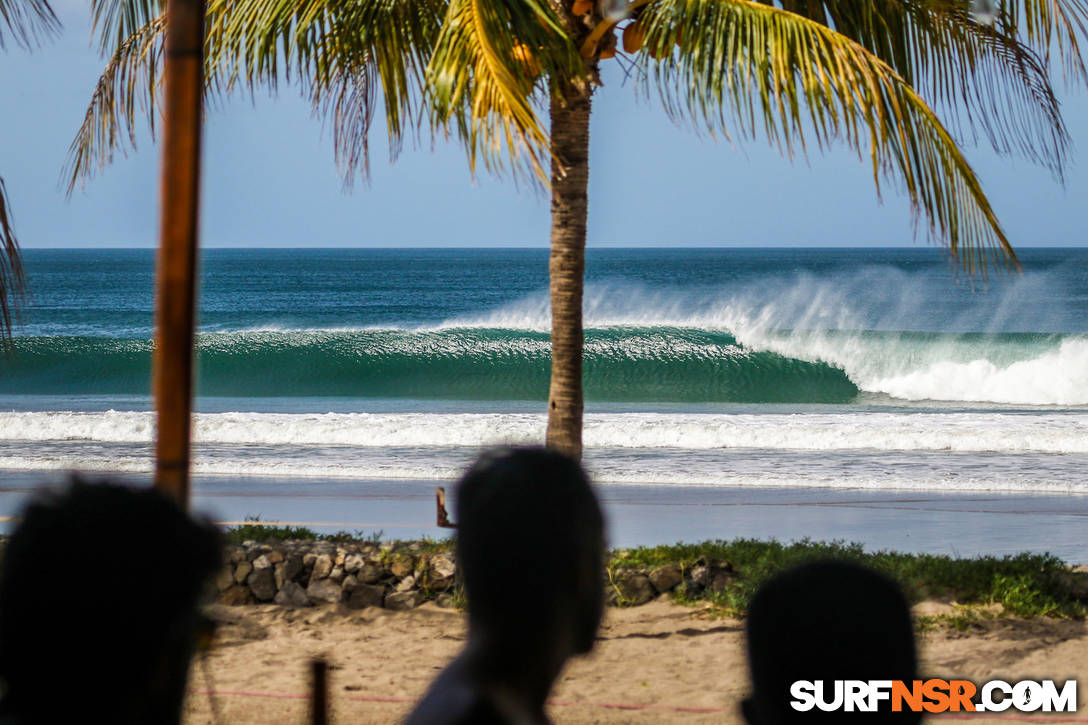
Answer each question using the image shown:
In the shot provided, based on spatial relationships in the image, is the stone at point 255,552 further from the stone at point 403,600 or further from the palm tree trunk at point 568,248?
the palm tree trunk at point 568,248

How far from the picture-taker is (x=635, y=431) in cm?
1399

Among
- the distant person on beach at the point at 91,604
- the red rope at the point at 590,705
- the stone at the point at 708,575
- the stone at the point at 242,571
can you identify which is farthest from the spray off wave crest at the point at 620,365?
the distant person on beach at the point at 91,604

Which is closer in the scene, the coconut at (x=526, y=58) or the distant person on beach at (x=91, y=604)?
the distant person on beach at (x=91, y=604)

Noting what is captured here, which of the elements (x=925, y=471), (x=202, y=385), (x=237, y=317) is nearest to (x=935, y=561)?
(x=925, y=471)

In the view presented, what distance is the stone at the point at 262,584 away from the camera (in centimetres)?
614

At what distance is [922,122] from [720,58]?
36.8 inches

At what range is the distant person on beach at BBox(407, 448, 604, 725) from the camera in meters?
1.10

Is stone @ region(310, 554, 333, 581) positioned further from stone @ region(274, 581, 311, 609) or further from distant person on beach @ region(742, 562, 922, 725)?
distant person on beach @ region(742, 562, 922, 725)

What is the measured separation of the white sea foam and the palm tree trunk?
286 inches

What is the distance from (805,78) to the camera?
15.3 feet

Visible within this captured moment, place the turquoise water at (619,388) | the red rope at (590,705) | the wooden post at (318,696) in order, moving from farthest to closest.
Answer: the turquoise water at (619,388)
the red rope at (590,705)
the wooden post at (318,696)

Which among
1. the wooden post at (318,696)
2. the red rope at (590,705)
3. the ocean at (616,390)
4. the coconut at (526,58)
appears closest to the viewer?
the wooden post at (318,696)

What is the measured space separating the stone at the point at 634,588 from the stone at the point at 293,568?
6.07 ft

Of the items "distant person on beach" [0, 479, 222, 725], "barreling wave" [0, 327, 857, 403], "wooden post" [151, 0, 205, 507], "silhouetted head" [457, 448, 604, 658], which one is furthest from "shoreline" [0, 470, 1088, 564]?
"barreling wave" [0, 327, 857, 403]
